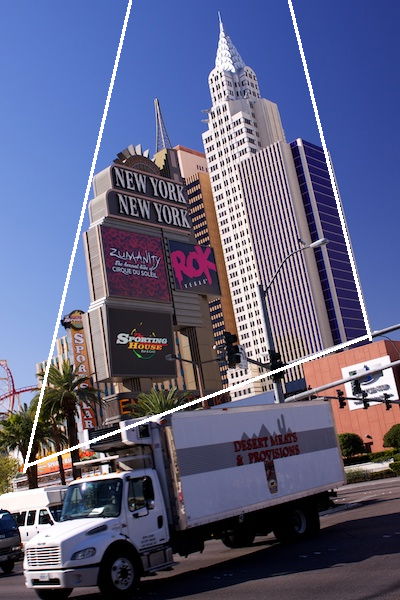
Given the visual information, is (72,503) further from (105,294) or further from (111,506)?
(105,294)

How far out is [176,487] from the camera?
16.4 m

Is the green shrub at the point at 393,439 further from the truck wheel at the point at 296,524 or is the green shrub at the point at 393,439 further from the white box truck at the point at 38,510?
the truck wheel at the point at 296,524

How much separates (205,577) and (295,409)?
6797 millimetres

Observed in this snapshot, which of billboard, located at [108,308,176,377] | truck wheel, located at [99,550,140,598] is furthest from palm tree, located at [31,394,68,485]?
truck wheel, located at [99,550,140,598]

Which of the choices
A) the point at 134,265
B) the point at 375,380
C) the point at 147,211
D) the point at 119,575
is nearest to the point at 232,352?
the point at 119,575


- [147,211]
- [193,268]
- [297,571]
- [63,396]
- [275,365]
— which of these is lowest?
[297,571]

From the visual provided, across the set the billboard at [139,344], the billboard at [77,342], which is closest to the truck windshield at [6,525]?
the billboard at [139,344]

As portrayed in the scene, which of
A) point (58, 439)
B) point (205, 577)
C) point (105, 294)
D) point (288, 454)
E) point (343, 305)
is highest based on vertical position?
point (343, 305)

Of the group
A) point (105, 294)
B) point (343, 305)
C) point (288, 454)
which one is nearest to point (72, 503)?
point (288, 454)

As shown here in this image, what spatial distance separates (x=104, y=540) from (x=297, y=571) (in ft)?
13.4

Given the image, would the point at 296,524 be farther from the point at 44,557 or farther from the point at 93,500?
the point at 44,557

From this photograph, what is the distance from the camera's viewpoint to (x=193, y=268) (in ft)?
306

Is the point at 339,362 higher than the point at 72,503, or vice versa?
the point at 339,362

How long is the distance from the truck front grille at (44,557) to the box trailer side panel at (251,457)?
3.26 meters
